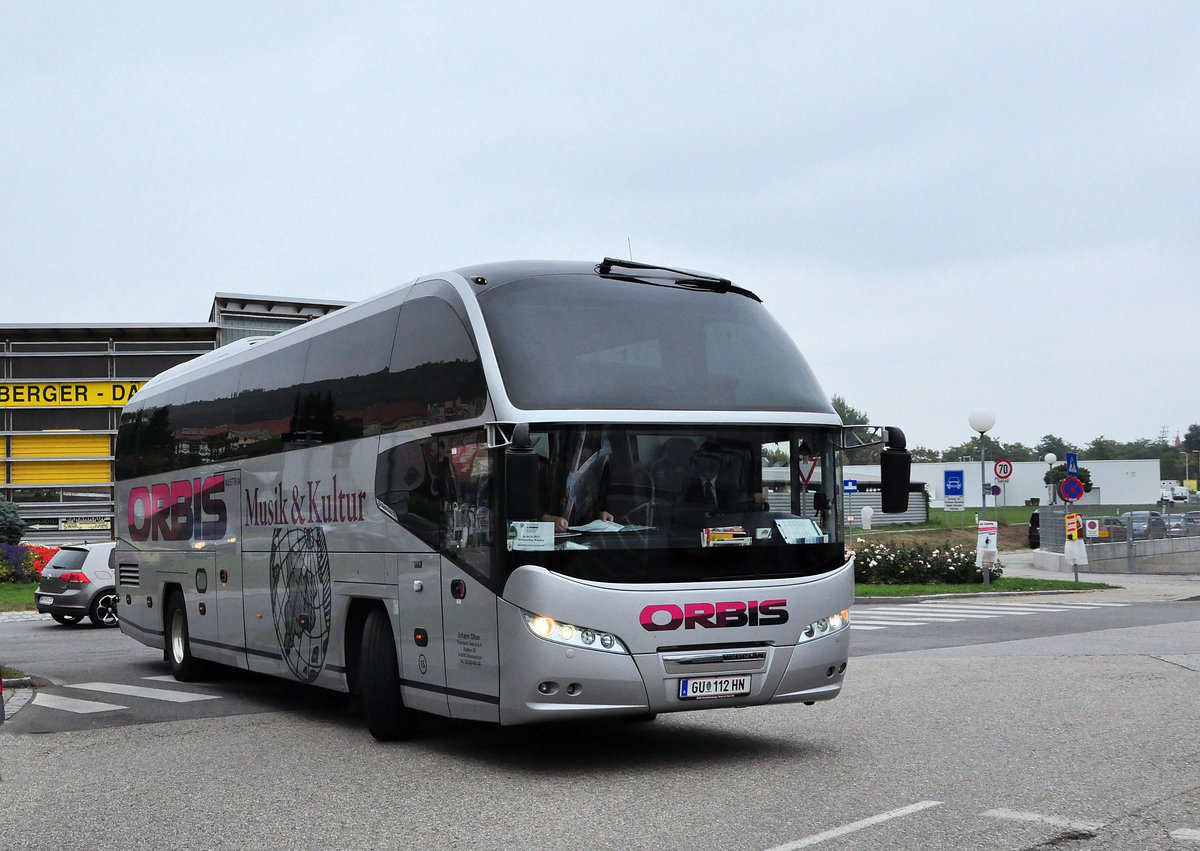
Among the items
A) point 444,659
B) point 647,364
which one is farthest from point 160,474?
point 647,364

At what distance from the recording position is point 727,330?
9883 millimetres

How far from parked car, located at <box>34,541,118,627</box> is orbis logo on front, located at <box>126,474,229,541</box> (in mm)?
7294

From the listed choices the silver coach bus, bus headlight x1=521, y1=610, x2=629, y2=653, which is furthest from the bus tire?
bus headlight x1=521, y1=610, x2=629, y2=653

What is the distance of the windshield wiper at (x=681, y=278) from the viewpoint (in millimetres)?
10023

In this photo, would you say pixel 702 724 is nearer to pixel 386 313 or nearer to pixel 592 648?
pixel 592 648

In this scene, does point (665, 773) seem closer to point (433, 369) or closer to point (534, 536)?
point (534, 536)

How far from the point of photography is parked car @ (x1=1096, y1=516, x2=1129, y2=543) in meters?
43.0

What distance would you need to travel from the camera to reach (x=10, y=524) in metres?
38.4

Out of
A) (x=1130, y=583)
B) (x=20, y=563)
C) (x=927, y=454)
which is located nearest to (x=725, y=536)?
(x=1130, y=583)

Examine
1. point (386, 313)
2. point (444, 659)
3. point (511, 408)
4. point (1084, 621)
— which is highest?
point (386, 313)

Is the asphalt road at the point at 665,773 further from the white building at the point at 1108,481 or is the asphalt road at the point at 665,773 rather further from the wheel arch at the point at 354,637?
the white building at the point at 1108,481

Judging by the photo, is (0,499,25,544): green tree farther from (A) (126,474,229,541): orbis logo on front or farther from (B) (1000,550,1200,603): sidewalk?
(B) (1000,550,1200,603): sidewalk

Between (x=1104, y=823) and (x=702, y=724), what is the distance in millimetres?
4699

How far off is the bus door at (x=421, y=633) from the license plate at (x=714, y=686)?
5.98ft
